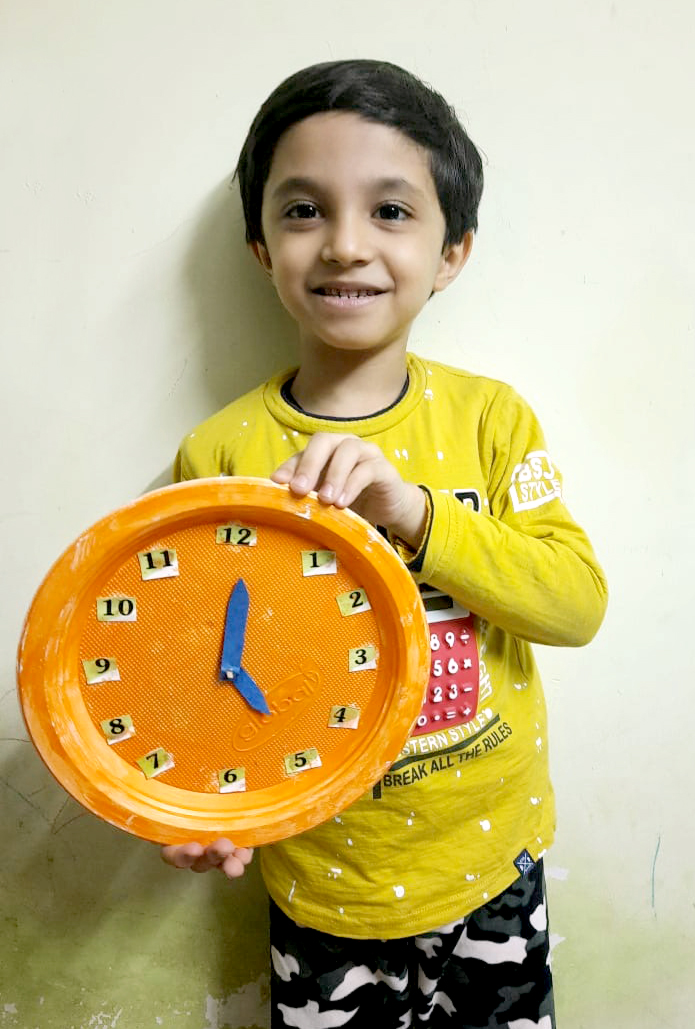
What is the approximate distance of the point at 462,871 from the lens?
722 millimetres

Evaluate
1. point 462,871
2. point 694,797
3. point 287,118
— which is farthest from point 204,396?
point 694,797

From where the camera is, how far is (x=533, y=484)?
0.72 m

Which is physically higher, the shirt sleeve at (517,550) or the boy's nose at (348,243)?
the boy's nose at (348,243)

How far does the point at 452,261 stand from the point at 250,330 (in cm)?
24

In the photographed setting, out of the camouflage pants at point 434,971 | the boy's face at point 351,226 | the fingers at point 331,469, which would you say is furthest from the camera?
the camouflage pants at point 434,971

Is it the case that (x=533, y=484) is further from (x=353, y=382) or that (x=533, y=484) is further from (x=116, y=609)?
(x=116, y=609)

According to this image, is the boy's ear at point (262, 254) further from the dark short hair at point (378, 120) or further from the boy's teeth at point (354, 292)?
the boy's teeth at point (354, 292)

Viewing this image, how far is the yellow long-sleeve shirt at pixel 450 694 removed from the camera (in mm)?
702

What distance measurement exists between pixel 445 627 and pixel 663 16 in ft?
2.40

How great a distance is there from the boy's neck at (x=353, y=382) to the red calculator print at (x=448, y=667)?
0.65 ft

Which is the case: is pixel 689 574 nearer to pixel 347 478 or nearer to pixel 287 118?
pixel 347 478

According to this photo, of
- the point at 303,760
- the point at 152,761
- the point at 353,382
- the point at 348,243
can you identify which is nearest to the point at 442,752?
the point at 303,760

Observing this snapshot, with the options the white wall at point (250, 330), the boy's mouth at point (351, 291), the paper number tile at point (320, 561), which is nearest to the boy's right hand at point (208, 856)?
the paper number tile at point (320, 561)

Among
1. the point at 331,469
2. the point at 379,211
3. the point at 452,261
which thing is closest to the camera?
the point at 331,469
